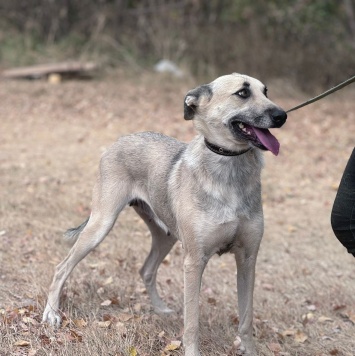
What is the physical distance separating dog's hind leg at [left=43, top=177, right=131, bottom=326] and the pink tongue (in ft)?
4.41

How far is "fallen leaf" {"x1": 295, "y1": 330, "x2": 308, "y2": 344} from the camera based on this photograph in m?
5.51

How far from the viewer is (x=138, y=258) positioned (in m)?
7.22

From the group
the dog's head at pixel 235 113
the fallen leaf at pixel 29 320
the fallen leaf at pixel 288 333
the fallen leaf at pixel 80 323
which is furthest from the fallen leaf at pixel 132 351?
the dog's head at pixel 235 113

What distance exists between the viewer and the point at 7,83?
16594 millimetres

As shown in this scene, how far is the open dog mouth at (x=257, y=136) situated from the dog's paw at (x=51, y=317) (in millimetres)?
2007

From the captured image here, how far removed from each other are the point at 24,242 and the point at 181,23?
11.6 metres

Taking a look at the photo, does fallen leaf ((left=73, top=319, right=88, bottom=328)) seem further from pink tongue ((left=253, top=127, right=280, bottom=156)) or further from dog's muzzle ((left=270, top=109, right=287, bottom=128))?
dog's muzzle ((left=270, top=109, right=287, bottom=128))

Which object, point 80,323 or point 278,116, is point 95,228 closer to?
point 80,323

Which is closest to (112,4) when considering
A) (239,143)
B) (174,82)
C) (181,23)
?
(181,23)

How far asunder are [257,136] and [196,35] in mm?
13080

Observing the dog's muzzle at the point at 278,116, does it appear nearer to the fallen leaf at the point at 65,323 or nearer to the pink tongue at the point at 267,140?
the pink tongue at the point at 267,140

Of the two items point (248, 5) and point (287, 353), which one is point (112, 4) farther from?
point (287, 353)

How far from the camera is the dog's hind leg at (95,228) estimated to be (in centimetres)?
541

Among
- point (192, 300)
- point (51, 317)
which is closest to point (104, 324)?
point (51, 317)
